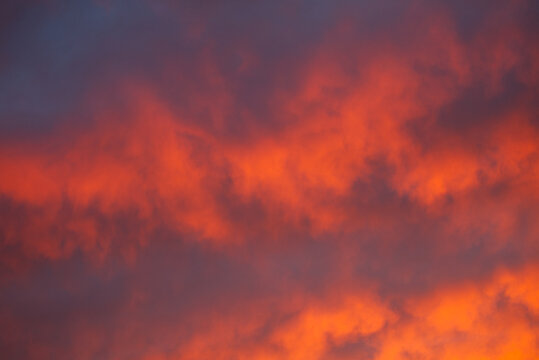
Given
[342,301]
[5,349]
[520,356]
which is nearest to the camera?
[520,356]

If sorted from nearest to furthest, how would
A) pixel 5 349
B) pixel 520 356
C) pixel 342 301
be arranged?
pixel 520 356, pixel 342 301, pixel 5 349

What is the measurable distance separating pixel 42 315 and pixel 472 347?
40.3 m

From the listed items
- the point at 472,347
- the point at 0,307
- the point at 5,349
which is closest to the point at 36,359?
the point at 5,349

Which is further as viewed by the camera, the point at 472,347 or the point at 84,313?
the point at 84,313

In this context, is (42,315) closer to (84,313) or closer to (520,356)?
(84,313)

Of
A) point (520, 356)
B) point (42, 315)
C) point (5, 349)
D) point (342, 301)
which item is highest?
point (42, 315)

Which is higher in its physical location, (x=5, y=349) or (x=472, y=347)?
(x=5, y=349)

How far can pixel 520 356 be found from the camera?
132ft

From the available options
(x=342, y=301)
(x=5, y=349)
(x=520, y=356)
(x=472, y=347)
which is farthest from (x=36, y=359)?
(x=520, y=356)

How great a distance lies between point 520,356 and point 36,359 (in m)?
42.6

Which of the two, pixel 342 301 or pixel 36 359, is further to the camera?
pixel 36 359

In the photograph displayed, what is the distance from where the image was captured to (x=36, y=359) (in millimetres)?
51000

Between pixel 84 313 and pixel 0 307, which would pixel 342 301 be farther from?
pixel 0 307

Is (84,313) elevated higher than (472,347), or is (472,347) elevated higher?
(84,313)
